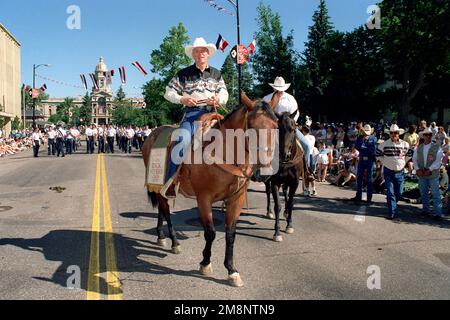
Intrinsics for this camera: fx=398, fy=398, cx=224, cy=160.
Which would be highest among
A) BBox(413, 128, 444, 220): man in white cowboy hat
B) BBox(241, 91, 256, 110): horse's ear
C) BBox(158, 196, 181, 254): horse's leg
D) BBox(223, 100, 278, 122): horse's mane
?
BBox(241, 91, 256, 110): horse's ear

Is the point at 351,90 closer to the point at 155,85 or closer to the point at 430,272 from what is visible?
the point at 155,85

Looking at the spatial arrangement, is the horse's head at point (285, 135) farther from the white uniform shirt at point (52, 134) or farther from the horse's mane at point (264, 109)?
the white uniform shirt at point (52, 134)

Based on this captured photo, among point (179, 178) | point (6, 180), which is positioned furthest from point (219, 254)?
point (6, 180)

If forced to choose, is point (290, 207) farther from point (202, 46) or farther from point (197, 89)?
point (202, 46)

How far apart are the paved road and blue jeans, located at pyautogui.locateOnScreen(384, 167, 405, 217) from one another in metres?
0.36

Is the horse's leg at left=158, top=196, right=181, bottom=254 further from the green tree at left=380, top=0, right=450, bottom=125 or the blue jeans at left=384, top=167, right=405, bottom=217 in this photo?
the green tree at left=380, top=0, right=450, bottom=125

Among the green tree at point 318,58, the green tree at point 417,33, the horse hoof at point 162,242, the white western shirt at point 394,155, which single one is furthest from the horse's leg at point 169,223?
the green tree at point 318,58

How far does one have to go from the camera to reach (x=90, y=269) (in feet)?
17.7

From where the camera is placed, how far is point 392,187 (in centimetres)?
924

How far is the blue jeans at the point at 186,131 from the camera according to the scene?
17.9ft

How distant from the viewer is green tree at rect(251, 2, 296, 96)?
115 feet

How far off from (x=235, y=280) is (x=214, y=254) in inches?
51.2

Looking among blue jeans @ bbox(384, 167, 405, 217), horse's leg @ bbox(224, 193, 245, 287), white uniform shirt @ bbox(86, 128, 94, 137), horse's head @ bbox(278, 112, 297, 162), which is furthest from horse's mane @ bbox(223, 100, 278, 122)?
white uniform shirt @ bbox(86, 128, 94, 137)

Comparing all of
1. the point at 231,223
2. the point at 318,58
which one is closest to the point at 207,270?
the point at 231,223
